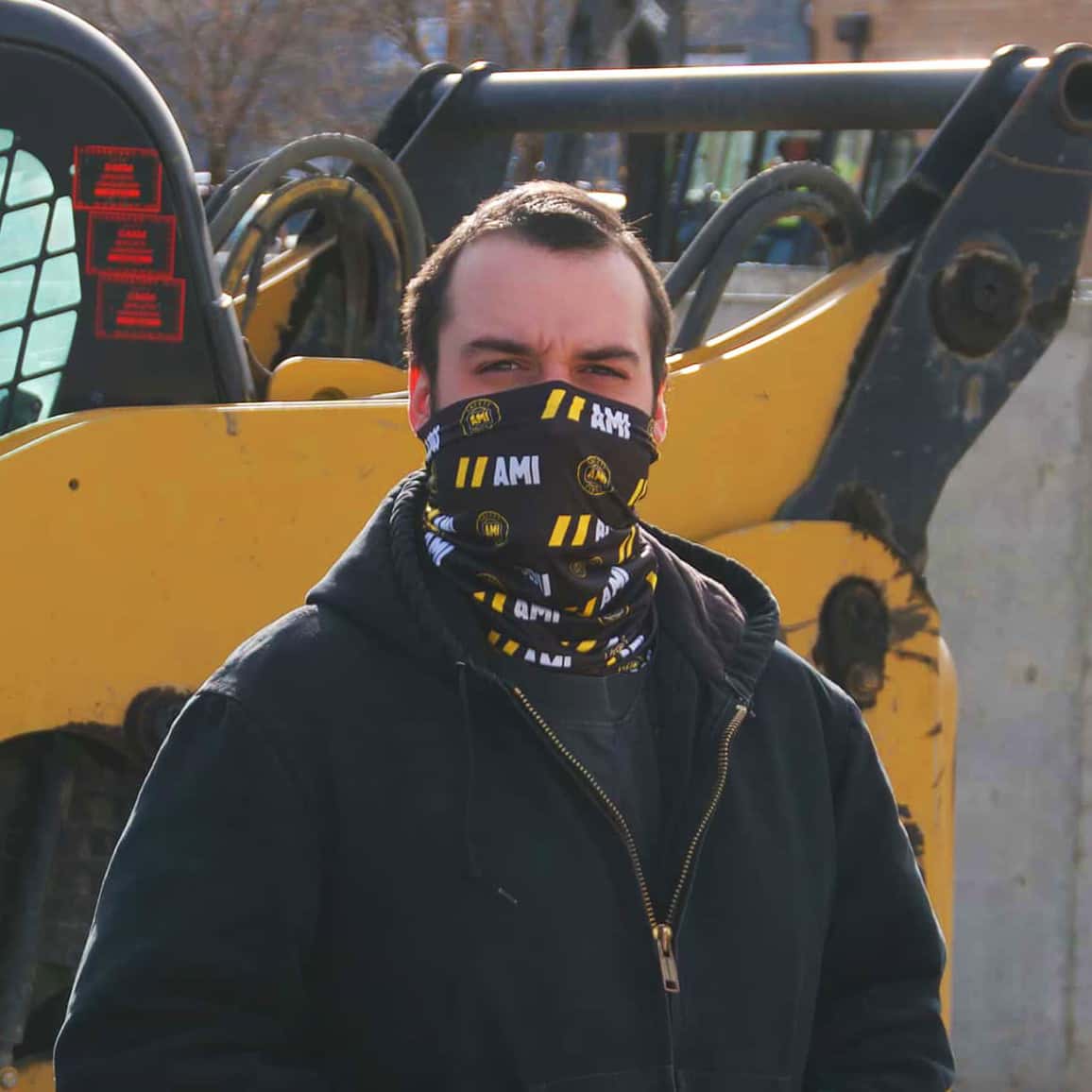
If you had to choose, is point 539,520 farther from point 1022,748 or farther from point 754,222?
point 1022,748

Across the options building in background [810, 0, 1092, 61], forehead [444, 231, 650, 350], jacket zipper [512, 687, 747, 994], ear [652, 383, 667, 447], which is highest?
building in background [810, 0, 1092, 61]

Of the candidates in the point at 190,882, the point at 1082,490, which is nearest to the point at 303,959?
the point at 190,882

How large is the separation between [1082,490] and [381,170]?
1788 mm

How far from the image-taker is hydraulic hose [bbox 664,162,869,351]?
414cm

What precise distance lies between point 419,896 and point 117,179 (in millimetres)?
1795

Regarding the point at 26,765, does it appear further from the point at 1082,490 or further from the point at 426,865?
the point at 1082,490

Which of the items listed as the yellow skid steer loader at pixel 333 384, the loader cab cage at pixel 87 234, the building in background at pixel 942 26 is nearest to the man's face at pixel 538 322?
the yellow skid steer loader at pixel 333 384

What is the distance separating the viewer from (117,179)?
3162 mm

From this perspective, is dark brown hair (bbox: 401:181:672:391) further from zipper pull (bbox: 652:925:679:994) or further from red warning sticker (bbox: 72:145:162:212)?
red warning sticker (bbox: 72:145:162:212)

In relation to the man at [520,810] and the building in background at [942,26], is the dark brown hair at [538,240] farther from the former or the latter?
the building in background at [942,26]

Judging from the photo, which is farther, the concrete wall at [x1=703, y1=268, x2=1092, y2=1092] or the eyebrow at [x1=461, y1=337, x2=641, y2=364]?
the concrete wall at [x1=703, y1=268, x2=1092, y2=1092]

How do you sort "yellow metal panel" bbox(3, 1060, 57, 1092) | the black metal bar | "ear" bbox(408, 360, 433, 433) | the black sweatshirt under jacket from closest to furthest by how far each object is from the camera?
1. the black sweatshirt under jacket
2. "ear" bbox(408, 360, 433, 433)
3. "yellow metal panel" bbox(3, 1060, 57, 1092)
4. the black metal bar

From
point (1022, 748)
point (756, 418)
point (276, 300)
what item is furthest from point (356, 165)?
point (1022, 748)

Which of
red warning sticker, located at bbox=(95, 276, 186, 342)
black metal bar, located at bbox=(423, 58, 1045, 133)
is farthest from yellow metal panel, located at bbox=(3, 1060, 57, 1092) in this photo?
black metal bar, located at bbox=(423, 58, 1045, 133)
